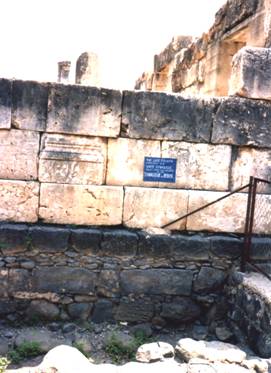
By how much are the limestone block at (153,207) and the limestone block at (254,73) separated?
144 cm

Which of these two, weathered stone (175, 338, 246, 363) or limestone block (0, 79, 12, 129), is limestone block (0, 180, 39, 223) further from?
weathered stone (175, 338, 246, 363)

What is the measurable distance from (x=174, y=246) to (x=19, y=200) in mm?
1899

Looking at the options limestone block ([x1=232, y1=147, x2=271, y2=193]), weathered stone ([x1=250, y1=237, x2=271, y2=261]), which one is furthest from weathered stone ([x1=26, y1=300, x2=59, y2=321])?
limestone block ([x1=232, y1=147, x2=271, y2=193])

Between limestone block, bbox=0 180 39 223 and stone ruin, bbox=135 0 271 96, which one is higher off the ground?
stone ruin, bbox=135 0 271 96

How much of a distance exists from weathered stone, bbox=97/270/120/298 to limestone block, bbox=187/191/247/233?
1.08 meters

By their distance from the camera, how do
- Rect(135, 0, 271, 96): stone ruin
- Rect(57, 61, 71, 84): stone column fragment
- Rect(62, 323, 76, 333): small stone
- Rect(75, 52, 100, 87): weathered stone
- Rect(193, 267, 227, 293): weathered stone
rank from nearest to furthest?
Rect(62, 323, 76, 333): small stone < Rect(193, 267, 227, 293): weathered stone < Rect(135, 0, 271, 96): stone ruin < Rect(75, 52, 100, 87): weathered stone < Rect(57, 61, 71, 84): stone column fragment

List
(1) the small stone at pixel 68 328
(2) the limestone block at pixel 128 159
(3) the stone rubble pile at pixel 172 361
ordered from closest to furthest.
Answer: (3) the stone rubble pile at pixel 172 361
(1) the small stone at pixel 68 328
(2) the limestone block at pixel 128 159

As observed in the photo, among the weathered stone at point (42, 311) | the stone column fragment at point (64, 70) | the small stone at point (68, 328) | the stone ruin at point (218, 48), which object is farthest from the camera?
the stone column fragment at point (64, 70)

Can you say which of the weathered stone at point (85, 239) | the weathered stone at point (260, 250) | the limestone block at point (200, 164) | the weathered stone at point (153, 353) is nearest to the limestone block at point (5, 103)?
the weathered stone at point (85, 239)

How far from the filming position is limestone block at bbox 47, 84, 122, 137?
17.2ft

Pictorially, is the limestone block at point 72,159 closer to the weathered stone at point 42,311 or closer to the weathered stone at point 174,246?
the weathered stone at point 174,246

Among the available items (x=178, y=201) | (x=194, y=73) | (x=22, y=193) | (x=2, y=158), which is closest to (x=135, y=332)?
(x=178, y=201)

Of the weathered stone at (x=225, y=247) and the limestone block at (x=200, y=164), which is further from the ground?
the limestone block at (x=200, y=164)

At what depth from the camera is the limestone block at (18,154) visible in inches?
207
